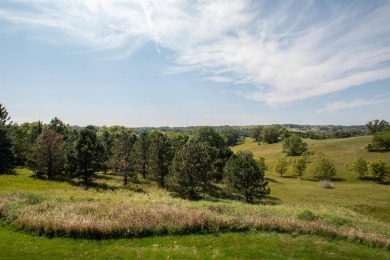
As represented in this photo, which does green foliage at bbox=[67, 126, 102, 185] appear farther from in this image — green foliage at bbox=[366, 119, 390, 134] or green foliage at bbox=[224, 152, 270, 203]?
green foliage at bbox=[366, 119, 390, 134]

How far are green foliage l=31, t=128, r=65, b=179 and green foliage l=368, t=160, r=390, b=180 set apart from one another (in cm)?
7016

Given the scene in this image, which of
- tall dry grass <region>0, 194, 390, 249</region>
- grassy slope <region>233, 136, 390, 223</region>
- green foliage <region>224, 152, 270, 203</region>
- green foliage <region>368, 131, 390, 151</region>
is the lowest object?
grassy slope <region>233, 136, 390, 223</region>

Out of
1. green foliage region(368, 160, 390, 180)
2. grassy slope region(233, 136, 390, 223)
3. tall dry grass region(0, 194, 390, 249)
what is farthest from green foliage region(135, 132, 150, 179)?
green foliage region(368, 160, 390, 180)

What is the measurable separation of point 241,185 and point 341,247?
77.9 feet

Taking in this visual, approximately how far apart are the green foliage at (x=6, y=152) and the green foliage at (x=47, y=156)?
4.98m

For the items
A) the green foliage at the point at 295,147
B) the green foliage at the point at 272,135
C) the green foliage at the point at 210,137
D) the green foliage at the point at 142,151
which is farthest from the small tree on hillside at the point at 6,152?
the green foliage at the point at 272,135

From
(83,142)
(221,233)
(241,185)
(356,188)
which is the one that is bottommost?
(356,188)

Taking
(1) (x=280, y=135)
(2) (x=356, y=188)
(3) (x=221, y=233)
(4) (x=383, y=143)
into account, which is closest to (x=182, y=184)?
(3) (x=221, y=233)

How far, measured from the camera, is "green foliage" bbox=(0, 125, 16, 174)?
3822 cm

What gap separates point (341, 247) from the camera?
1128 centimetres

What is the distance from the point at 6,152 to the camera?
39.2 meters

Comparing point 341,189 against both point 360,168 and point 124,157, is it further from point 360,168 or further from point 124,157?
point 124,157

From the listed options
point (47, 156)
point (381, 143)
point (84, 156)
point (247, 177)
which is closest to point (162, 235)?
point (247, 177)

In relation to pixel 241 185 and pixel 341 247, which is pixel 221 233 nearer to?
pixel 341 247
